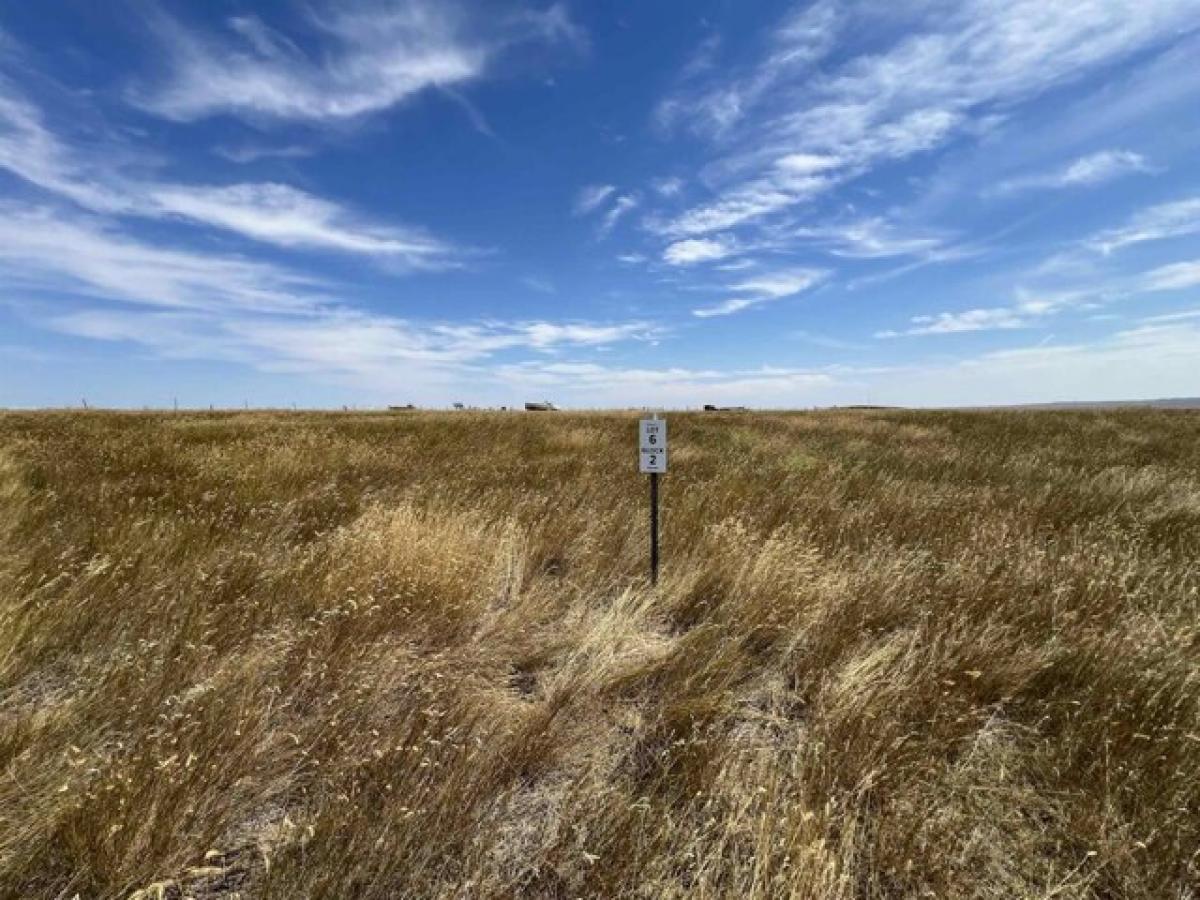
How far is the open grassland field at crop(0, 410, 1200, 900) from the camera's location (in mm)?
2098

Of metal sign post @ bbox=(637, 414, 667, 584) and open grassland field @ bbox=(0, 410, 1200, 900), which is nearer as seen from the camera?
open grassland field @ bbox=(0, 410, 1200, 900)

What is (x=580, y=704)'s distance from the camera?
3150 mm

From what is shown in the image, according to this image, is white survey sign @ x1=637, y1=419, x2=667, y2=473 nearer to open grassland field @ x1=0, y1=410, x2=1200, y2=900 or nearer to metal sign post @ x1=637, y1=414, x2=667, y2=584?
metal sign post @ x1=637, y1=414, x2=667, y2=584

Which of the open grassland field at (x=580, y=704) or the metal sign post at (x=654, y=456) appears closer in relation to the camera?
the open grassland field at (x=580, y=704)

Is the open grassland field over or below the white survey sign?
below

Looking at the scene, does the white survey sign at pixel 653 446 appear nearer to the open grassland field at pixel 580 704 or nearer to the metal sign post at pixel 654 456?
the metal sign post at pixel 654 456

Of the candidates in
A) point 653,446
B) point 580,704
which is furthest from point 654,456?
point 580,704

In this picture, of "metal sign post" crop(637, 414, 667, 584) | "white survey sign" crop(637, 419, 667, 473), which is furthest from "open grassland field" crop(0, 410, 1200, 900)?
"white survey sign" crop(637, 419, 667, 473)

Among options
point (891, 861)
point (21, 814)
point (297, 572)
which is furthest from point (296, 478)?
point (891, 861)

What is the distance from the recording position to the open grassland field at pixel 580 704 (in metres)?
2.10

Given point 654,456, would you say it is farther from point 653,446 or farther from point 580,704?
point 580,704

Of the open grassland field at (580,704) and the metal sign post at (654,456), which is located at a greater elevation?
the metal sign post at (654,456)

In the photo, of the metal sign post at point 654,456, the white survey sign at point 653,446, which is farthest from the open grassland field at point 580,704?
the white survey sign at point 653,446

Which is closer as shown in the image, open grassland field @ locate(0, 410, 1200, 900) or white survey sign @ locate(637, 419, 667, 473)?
open grassland field @ locate(0, 410, 1200, 900)
